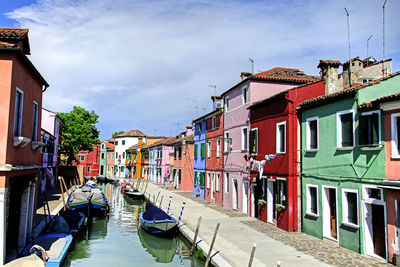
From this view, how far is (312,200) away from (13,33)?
13507 mm

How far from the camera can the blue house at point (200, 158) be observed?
99.7 feet

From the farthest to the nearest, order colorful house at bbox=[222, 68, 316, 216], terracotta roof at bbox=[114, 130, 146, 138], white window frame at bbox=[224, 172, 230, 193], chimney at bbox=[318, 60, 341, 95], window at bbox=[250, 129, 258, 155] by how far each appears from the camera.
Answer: terracotta roof at bbox=[114, 130, 146, 138] < white window frame at bbox=[224, 172, 230, 193] < colorful house at bbox=[222, 68, 316, 216] < window at bbox=[250, 129, 258, 155] < chimney at bbox=[318, 60, 341, 95]

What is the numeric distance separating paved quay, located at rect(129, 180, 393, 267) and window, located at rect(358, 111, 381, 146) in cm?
393

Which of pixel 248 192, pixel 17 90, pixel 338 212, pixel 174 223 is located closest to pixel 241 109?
pixel 248 192

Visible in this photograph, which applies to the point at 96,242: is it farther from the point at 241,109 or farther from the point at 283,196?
the point at 241,109

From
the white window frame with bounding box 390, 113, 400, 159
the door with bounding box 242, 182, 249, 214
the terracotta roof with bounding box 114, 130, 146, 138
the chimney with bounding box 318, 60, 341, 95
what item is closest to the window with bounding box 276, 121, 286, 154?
the chimney with bounding box 318, 60, 341, 95

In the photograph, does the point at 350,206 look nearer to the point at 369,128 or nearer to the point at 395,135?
the point at 369,128

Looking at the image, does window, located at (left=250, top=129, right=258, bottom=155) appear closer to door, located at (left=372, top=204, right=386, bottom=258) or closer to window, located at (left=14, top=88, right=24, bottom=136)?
door, located at (left=372, top=204, right=386, bottom=258)

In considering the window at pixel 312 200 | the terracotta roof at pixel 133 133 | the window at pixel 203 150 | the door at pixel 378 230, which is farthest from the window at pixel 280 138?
the terracotta roof at pixel 133 133

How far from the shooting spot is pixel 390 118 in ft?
35.6

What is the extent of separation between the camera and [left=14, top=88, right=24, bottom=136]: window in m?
11.0

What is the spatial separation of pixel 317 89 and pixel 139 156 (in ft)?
164

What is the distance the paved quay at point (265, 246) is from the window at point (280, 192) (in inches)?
51.5

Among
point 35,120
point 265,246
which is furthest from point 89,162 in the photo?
point 265,246
